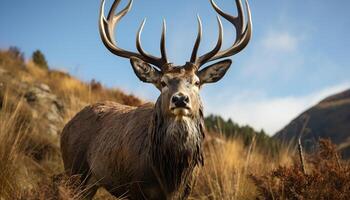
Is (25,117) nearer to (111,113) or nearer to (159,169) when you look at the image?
(111,113)

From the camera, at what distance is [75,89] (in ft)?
38.8

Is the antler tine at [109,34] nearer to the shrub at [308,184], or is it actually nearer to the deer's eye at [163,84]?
the deer's eye at [163,84]

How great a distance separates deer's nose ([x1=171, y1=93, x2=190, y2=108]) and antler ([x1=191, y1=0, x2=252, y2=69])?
750 millimetres

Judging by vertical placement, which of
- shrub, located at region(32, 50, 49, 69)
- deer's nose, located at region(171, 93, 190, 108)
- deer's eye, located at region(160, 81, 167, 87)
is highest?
shrub, located at region(32, 50, 49, 69)

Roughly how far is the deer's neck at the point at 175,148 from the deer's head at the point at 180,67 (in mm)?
101

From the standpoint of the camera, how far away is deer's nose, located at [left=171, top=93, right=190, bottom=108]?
369cm

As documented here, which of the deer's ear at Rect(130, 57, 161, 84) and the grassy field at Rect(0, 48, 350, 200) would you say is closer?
the grassy field at Rect(0, 48, 350, 200)

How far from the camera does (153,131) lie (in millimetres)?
4074

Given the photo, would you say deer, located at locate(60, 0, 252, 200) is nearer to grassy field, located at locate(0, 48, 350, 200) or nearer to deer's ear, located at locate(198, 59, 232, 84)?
deer's ear, located at locate(198, 59, 232, 84)

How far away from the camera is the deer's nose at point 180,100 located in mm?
3693

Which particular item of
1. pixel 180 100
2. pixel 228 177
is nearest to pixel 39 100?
pixel 228 177

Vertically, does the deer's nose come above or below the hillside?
below

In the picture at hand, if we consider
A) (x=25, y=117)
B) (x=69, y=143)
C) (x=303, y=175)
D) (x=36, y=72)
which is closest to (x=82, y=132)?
(x=69, y=143)

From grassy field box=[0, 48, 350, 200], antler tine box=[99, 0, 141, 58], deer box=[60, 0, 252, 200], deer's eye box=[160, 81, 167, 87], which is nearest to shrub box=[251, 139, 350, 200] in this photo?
grassy field box=[0, 48, 350, 200]
